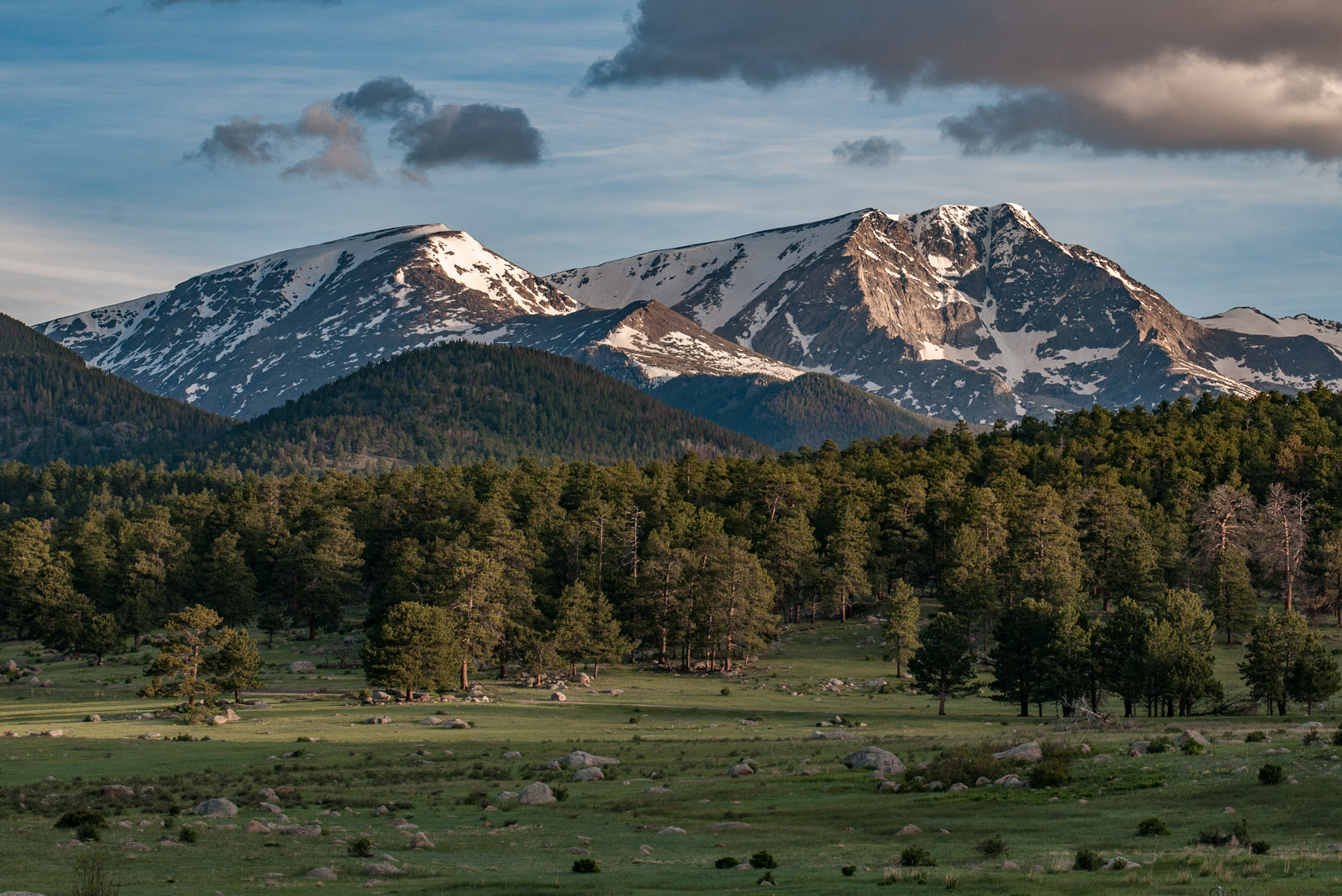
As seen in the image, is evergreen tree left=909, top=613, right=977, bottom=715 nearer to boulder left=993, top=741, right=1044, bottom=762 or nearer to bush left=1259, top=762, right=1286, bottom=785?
boulder left=993, top=741, right=1044, bottom=762

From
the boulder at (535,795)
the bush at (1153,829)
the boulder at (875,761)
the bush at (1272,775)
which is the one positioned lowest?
the boulder at (535,795)

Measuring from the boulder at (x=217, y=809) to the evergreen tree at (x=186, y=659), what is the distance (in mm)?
41640

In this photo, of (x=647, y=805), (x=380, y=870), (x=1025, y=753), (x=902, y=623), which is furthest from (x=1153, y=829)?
(x=902, y=623)

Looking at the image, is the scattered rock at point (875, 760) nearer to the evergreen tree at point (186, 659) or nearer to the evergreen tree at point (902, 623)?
the evergreen tree at point (902, 623)

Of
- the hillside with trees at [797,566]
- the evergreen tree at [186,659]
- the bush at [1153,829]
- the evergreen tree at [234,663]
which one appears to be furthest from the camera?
the evergreen tree at [234,663]

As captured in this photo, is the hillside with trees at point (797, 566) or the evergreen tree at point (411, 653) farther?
the evergreen tree at point (411, 653)

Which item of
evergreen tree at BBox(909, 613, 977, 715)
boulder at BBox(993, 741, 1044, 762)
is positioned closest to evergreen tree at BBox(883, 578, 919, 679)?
evergreen tree at BBox(909, 613, 977, 715)

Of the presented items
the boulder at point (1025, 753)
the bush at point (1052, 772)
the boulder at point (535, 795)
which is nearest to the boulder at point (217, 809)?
the boulder at point (535, 795)

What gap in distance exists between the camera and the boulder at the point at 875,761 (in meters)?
53.0

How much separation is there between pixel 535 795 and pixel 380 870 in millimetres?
16685

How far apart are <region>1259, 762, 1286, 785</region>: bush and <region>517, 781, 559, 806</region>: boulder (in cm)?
2688

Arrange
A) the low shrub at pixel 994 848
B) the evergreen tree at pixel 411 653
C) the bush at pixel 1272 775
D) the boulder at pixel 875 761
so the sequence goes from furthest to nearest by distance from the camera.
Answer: the evergreen tree at pixel 411 653
the boulder at pixel 875 761
the bush at pixel 1272 775
the low shrub at pixel 994 848

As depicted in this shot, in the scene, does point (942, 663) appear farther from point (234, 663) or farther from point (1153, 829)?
point (234, 663)

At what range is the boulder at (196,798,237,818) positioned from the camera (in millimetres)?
44625
